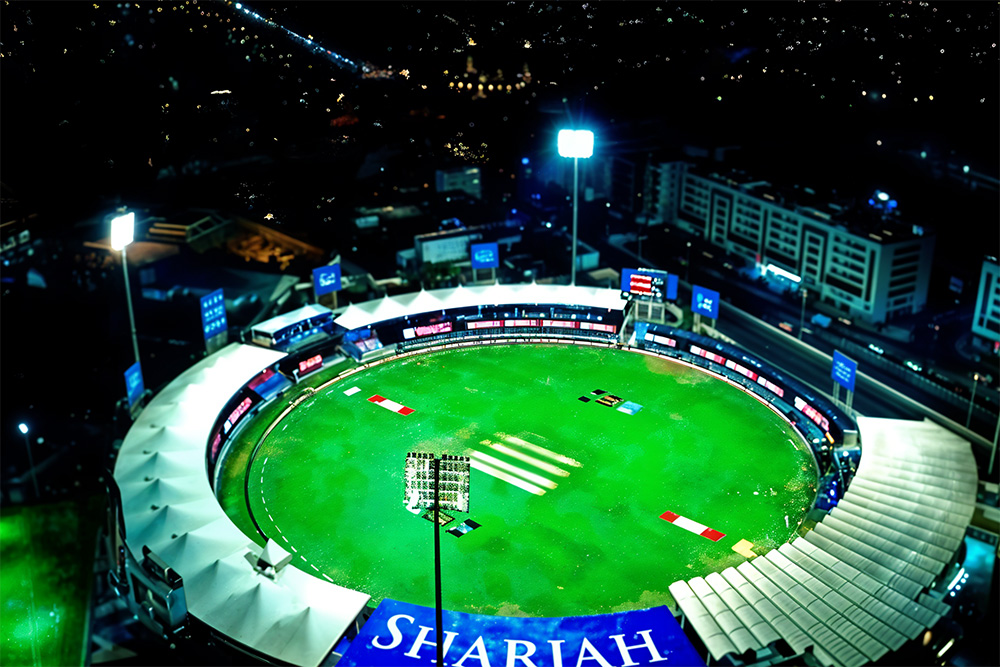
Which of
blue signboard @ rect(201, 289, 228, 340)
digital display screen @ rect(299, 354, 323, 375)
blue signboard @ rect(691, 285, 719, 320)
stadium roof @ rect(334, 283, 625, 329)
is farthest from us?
stadium roof @ rect(334, 283, 625, 329)

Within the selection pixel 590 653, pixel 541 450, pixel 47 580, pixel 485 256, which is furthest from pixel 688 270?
pixel 47 580

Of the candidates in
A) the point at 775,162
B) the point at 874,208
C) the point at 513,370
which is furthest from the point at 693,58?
the point at 513,370

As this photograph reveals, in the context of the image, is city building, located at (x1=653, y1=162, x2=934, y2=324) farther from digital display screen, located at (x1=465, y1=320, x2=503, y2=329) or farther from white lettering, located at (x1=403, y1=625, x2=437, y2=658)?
white lettering, located at (x1=403, y1=625, x2=437, y2=658)

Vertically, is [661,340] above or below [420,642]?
above

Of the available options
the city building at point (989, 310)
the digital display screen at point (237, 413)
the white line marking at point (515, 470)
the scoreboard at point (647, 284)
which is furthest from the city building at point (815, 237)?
the digital display screen at point (237, 413)

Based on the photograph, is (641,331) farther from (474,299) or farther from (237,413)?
(237,413)

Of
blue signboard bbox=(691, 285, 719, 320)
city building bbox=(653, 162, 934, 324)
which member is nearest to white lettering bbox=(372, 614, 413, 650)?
blue signboard bbox=(691, 285, 719, 320)
